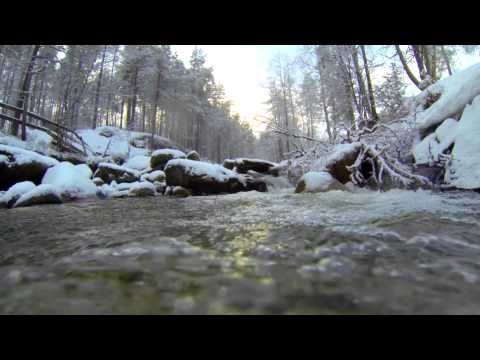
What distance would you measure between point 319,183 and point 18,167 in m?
7.93

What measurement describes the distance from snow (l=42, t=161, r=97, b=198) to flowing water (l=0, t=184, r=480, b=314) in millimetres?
4215

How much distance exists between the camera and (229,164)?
1352cm

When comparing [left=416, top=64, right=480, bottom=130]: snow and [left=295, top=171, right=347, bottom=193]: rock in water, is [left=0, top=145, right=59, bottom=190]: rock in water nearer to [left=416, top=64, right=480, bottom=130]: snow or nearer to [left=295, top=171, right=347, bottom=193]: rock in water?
[left=295, top=171, right=347, bottom=193]: rock in water

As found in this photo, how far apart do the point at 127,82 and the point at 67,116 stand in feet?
36.3

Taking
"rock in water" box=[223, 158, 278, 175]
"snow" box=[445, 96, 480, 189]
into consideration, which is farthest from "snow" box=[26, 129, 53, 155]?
"snow" box=[445, 96, 480, 189]

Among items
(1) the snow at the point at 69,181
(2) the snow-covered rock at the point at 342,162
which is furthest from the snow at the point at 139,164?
(2) the snow-covered rock at the point at 342,162

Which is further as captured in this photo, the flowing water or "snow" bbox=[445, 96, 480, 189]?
"snow" bbox=[445, 96, 480, 189]

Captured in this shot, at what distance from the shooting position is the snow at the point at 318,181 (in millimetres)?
4660

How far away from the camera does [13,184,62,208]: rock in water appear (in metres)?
4.40

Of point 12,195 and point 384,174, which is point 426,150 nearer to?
point 384,174

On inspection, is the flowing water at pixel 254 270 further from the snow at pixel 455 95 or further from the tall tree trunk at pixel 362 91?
the tall tree trunk at pixel 362 91

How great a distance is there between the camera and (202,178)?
24.4 feet
